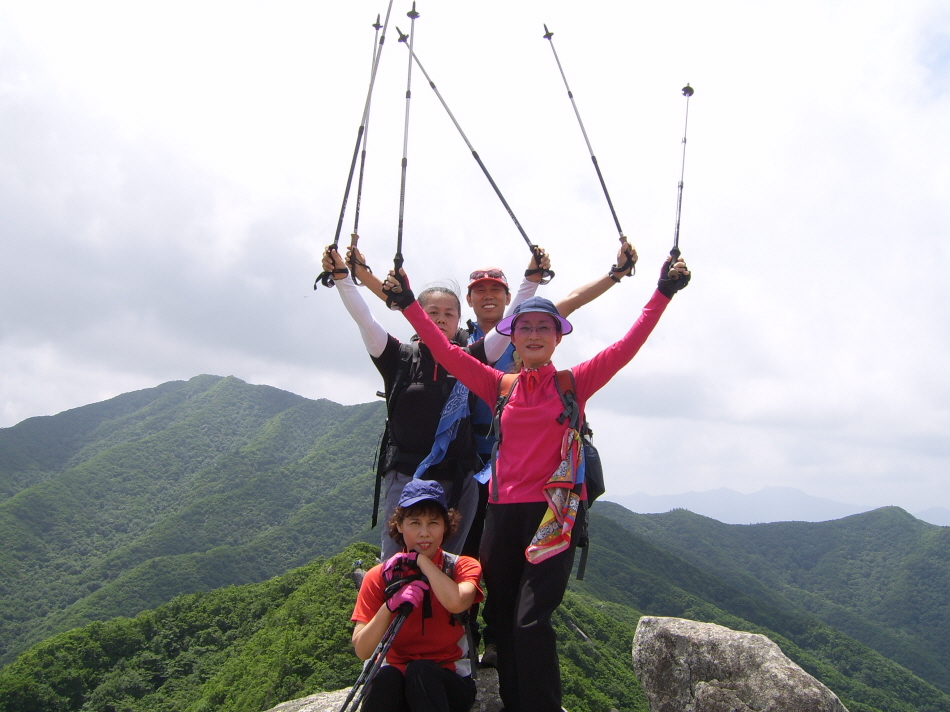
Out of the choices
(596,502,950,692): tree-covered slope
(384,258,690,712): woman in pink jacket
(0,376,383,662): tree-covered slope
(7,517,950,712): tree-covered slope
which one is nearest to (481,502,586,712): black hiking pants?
(384,258,690,712): woman in pink jacket

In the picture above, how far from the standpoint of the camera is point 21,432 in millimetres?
192125

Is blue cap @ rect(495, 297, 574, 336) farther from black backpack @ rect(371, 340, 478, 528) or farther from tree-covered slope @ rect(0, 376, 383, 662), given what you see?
tree-covered slope @ rect(0, 376, 383, 662)

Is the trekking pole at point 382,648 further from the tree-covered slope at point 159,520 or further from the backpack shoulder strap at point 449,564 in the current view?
the tree-covered slope at point 159,520

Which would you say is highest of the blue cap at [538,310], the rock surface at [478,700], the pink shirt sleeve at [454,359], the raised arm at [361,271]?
the raised arm at [361,271]

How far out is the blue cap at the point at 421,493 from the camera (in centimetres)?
438

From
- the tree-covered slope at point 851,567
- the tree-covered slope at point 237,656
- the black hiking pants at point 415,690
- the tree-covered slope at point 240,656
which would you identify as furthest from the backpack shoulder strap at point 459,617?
the tree-covered slope at point 851,567

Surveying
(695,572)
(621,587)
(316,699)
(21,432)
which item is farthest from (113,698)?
(21,432)

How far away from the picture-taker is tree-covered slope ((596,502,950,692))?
11788cm

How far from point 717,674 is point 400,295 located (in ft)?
16.6

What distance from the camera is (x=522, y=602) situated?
4008 mm

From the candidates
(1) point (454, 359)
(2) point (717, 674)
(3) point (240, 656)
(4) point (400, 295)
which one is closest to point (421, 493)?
(1) point (454, 359)

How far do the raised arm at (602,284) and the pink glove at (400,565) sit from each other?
2.28 m

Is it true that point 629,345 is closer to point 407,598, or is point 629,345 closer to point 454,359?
point 454,359

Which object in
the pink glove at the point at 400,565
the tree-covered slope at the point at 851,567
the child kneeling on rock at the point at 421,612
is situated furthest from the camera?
the tree-covered slope at the point at 851,567
